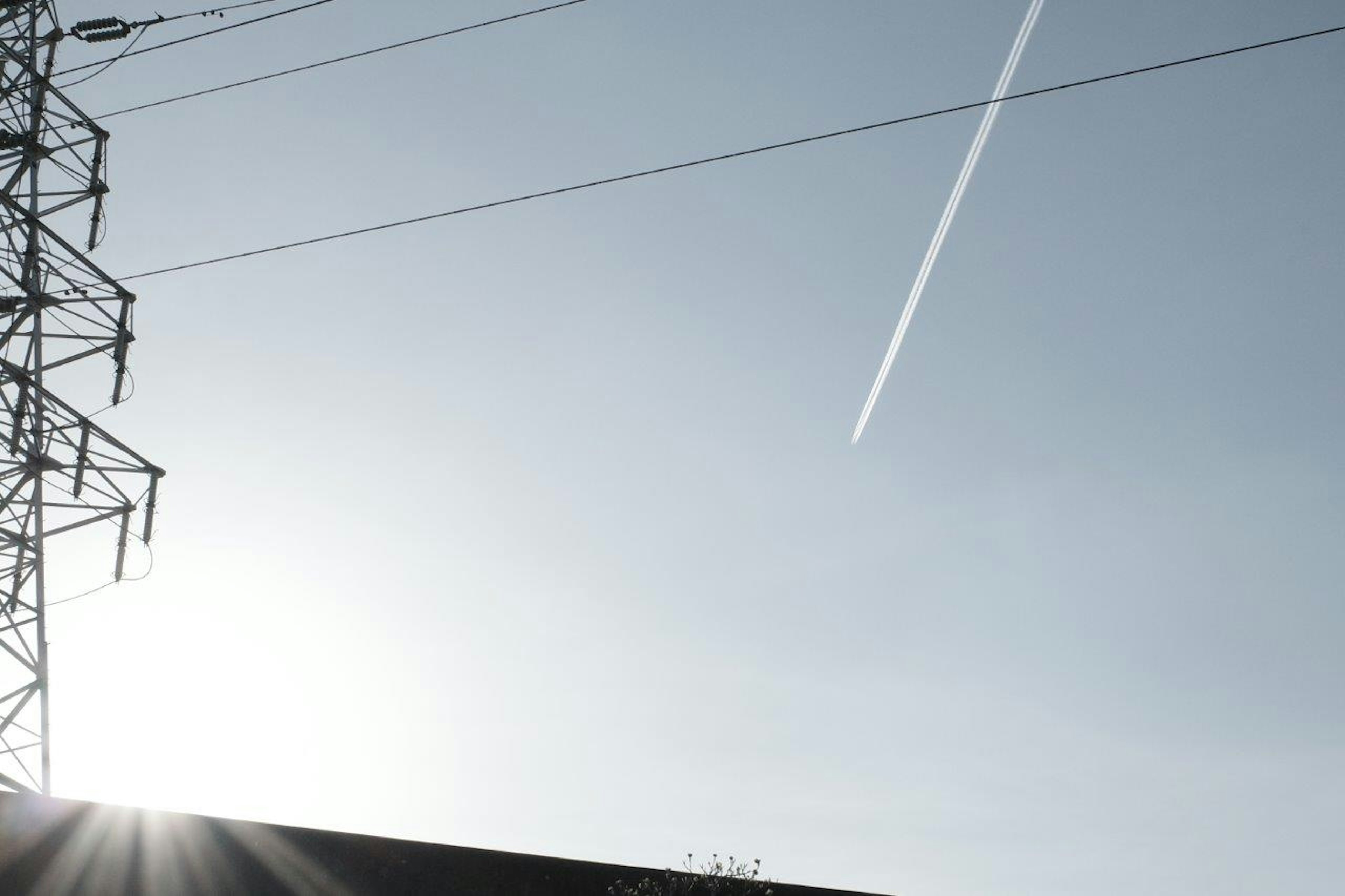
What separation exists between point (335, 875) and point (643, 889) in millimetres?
2989

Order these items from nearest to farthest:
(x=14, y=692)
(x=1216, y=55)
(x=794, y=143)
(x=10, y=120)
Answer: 1. (x=1216, y=55)
2. (x=794, y=143)
3. (x=14, y=692)
4. (x=10, y=120)

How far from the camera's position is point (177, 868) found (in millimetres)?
9766

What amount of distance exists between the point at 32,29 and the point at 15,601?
29.3ft

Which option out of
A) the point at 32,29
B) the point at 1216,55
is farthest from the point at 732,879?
the point at 32,29

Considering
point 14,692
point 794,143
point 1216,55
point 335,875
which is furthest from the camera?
point 14,692

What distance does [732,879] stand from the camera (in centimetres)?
1045

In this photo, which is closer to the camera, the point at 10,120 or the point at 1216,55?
the point at 1216,55

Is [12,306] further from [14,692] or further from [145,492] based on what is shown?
[14,692]

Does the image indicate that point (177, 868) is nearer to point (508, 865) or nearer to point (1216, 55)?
point (508, 865)

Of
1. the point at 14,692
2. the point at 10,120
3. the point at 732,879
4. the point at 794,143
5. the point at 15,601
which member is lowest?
the point at 732,879

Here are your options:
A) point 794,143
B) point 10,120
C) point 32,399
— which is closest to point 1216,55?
point 794,143

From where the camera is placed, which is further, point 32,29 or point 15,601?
point 32,29

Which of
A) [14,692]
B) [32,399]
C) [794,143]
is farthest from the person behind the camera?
[32,399]

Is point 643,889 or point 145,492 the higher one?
point 145,492
